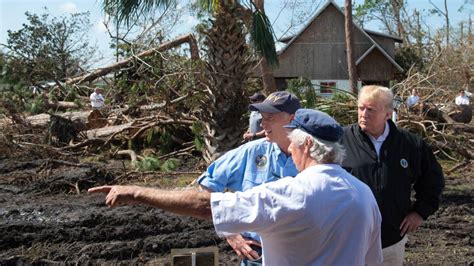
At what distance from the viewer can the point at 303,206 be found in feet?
7.32

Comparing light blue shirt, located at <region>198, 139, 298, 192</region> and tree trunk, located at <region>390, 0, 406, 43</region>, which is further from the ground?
tree trunk, located at <region>390, 0, 406, 43</region>

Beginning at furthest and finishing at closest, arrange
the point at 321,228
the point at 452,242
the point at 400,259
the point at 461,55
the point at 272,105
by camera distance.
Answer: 1. the point at 461,55
2. the point at 452,242
3. the point at 400,259
4. the point at 272,105
5. the point at 321,228

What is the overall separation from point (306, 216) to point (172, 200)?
0.53 meters

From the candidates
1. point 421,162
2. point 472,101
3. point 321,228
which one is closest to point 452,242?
point 421,162

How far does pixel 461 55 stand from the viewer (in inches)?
869

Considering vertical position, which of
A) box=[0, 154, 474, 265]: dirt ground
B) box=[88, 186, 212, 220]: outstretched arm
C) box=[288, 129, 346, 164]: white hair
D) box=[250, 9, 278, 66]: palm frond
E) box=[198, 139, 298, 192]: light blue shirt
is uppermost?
box=[250, 9, 278, 66]: palm frond

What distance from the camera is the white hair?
2416 mm

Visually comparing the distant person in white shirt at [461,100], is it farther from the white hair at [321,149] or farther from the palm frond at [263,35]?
the white hair at [321,149]

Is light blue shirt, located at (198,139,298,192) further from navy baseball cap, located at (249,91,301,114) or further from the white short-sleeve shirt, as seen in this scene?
the white short-sleeve shirt

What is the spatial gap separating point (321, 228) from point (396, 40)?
36526 mm

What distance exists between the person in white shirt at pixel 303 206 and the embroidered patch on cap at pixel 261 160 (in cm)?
83

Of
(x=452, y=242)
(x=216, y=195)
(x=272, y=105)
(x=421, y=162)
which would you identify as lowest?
(x=452, y=242)

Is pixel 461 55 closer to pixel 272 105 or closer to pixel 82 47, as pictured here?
pixel 272 105

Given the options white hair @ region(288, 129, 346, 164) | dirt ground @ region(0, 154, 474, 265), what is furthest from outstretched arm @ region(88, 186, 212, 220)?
dirt ground @ region(0, 154, 474, 265)
